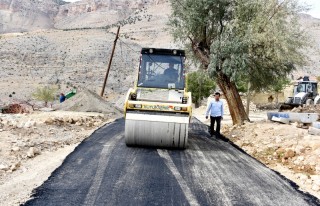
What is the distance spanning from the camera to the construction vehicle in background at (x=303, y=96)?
3253cm

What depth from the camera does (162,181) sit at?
807cm

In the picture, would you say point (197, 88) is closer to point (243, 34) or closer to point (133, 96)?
point (243, 34)

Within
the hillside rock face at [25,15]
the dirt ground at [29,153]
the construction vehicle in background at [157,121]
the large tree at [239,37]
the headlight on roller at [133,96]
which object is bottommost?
the dirt ground at [29,153]

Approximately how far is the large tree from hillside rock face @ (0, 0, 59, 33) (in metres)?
161

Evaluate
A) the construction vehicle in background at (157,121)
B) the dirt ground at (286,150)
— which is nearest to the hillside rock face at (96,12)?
the dirt ground at (286,150)

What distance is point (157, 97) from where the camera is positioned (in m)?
13.0

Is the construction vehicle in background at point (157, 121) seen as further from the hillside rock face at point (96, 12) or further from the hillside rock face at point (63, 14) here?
the hillside rock face at point (96, 12)

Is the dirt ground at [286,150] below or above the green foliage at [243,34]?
below

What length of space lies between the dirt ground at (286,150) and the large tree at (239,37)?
306 cm

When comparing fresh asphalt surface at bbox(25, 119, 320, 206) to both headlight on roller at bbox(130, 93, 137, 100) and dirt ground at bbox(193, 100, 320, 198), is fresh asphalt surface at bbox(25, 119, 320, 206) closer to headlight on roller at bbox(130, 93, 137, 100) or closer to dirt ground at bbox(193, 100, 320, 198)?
dirt ground at bbox(193, 100, 320, 198)

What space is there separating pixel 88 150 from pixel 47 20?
189029mm

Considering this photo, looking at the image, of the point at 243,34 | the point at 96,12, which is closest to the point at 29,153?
the point at 243,34

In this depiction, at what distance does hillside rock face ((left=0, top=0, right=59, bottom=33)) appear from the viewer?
172750mm

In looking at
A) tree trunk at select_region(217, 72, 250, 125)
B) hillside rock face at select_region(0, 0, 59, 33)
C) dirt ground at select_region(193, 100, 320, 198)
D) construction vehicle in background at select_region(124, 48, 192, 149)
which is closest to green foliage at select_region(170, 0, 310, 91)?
tree trunk at select_region(217, 72, 250, 125)
